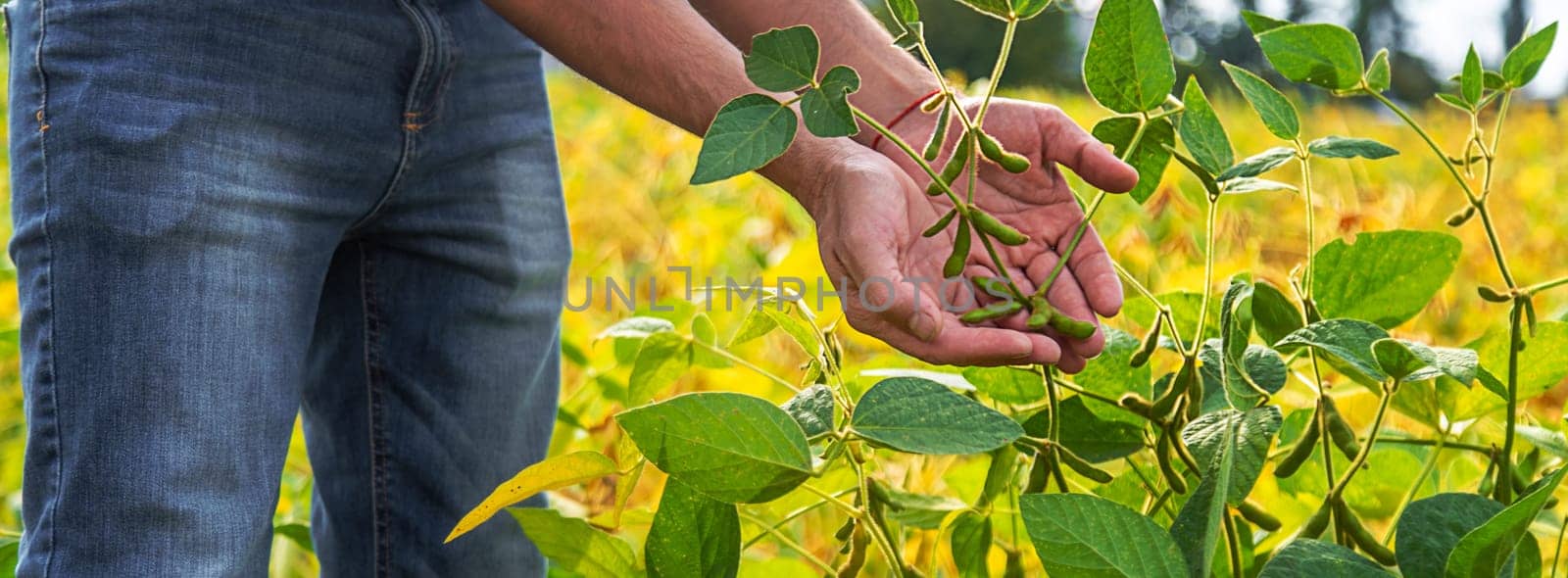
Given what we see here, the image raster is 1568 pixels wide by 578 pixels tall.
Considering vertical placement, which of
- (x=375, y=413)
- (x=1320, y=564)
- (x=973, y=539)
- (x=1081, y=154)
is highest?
(x=1081, y=154)

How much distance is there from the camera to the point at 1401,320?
69 cm

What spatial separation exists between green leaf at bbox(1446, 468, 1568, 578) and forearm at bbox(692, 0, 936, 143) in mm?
417

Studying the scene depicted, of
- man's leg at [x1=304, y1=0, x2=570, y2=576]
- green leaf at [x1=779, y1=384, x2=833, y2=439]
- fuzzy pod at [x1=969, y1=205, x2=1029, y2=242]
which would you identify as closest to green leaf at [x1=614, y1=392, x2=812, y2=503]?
green leaf at [x1=779, y1=384, x2=833, y2=439]

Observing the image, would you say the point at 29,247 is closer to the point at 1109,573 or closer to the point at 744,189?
the point at 1109,573

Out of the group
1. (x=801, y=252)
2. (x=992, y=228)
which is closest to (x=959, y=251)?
(x=992, y=228)

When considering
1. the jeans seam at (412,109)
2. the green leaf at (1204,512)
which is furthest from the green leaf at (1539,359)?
the jeans seam at (412,109)

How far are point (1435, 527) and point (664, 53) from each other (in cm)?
46

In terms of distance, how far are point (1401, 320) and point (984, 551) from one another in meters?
0.26

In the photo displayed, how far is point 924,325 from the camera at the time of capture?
0.64 metres

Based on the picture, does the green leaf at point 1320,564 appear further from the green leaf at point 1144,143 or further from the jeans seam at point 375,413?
the jeans seam at point 375,413

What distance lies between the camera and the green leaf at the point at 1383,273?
680mm

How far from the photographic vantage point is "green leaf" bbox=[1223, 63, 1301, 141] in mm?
633

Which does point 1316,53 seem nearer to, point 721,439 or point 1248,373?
point 1248,373

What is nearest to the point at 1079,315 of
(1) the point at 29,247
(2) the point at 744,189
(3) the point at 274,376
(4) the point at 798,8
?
(4) the point at 798,8
